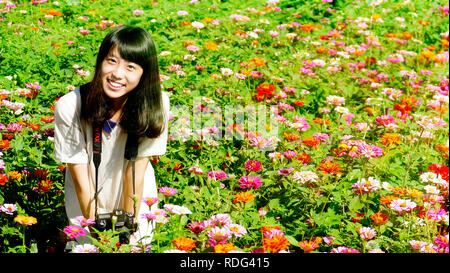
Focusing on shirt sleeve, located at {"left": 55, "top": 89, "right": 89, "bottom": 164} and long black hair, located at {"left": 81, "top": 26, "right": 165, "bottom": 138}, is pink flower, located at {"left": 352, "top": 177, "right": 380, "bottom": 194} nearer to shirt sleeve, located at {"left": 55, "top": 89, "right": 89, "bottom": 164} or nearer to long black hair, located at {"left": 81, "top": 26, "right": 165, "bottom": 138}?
long black hair, located at {"left": 81, "top": 26, "right": 165, "bottom": 138}

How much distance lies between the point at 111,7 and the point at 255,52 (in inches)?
73.1

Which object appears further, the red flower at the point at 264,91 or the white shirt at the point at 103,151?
the red flower at the point at 264,91

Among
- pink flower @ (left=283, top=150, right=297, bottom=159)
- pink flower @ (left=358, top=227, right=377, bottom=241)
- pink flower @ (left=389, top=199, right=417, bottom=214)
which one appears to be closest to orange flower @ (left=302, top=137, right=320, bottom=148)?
pink flower @ (left=283, top=150, right=297, bottom=159)

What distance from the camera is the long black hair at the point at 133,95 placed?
1.97m

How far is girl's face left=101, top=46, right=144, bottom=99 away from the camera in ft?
6.47

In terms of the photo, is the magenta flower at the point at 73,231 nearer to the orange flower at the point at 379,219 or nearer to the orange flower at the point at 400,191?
the orange flower at the point at 379,219

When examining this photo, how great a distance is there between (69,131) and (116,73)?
32 cm

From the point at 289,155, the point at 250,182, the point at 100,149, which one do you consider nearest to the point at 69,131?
the point at 100,149

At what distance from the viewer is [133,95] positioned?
83.4 inches

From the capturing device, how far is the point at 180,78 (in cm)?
369

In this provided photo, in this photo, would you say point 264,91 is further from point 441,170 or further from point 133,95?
point 133,95

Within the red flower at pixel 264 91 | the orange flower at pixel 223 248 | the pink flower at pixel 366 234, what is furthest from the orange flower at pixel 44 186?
the red flower at pixel 264 91

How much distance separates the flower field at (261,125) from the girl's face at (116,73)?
48 centimetres

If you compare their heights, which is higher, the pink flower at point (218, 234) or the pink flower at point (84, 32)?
the pink flower at point (84, 32)
